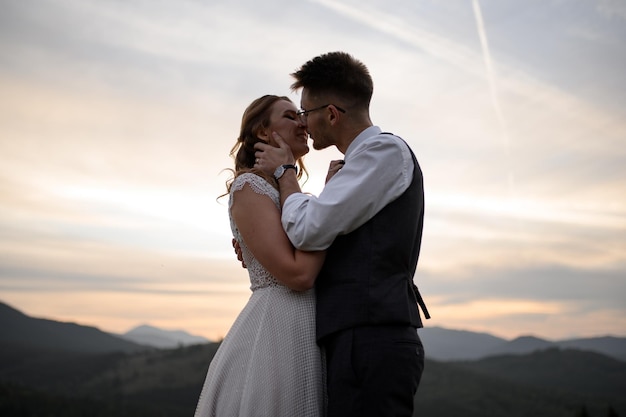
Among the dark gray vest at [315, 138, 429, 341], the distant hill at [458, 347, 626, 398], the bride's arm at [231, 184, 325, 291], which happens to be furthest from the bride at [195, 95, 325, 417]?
the distant hill at [458, 347, 626, 398]

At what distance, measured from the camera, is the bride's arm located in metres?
3.47

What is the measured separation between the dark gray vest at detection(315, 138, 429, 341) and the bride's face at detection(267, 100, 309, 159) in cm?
85

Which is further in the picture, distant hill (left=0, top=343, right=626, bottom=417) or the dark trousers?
distant hill (left=0, top=343, right=626, bottom=417)

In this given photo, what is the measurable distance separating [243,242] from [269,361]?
2.29 feet

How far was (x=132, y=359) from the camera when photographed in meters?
102

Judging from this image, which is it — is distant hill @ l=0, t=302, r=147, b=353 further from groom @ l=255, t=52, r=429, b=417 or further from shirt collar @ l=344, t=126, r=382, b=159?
groom @ l=255, t=52, r=429, b=417

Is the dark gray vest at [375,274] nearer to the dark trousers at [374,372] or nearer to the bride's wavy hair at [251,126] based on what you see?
the dark trousers at [374,372]

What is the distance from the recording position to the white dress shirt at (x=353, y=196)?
3.36 m

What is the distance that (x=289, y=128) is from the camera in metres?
4.16

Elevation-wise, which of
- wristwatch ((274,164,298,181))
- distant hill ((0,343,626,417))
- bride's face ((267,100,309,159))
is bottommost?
distant hill ((0,343,626,417))

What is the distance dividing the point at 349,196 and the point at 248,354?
1006mm

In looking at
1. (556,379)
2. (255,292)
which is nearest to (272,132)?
(255,292)

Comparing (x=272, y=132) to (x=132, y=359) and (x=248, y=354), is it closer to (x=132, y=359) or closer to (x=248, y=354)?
(x=248, y=354)

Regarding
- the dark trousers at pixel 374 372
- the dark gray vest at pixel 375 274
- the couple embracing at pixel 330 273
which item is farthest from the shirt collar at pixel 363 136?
the dark trousers at pixel 374 372
